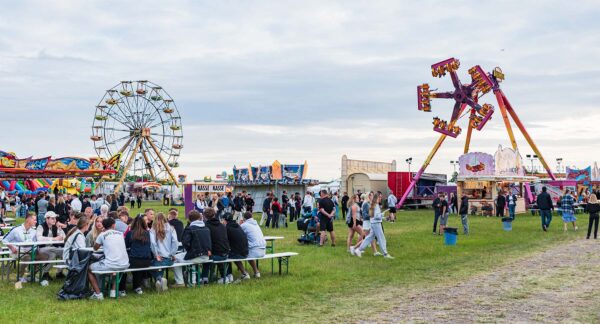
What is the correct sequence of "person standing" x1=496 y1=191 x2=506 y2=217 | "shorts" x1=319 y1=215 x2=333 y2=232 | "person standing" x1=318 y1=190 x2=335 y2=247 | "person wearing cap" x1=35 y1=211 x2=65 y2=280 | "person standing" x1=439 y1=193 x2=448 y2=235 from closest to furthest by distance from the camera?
"person wearing cap" x1=35 y1=211 x2=65 y2=280 → "person standing" x1=318 y1=190 x2=335 y2=247 → "shorts" x1=319 y1=215 x2=333 y2=232 → "person standing" x1=439 y1=193 x2=448 y2=235 → "person standing" x1=496 y1=191 x2=506 y2=217

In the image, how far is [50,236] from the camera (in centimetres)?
1158

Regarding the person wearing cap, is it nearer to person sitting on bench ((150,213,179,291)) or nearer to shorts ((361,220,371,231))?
person sitting on bench ((150,213,179,291))

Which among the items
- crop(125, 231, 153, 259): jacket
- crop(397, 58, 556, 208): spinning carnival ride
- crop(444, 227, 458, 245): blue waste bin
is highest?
crop(397, 58, 556, 208): spinning carnival ride

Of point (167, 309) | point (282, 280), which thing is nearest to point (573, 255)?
point (282, 280)

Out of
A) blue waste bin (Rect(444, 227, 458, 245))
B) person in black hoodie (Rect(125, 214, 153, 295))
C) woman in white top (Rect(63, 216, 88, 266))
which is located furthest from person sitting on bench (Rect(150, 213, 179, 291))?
blue waste bin (Rect(444, 227, 458, 245))

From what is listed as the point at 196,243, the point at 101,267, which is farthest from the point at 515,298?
the point at 101,267

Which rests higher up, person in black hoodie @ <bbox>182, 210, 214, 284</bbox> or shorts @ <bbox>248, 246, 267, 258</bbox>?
person in black hoodie @ <bbox>182, 210, 214, 284</bbox>

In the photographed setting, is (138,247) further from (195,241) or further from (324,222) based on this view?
(324,222)

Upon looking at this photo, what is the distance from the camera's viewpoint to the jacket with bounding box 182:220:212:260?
988 cm

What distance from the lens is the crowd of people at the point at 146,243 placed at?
9094mm

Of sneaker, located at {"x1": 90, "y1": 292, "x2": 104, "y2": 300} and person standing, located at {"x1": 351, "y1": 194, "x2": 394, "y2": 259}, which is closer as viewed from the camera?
sneaker, located at {"x1": 90, "y1": 292, "x2": 104, "y2": 300}

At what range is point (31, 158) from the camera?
126ft

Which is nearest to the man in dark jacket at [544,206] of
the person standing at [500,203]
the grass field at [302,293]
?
the grass field at [302,293]

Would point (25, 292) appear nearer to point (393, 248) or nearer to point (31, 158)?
point (393, 248)
